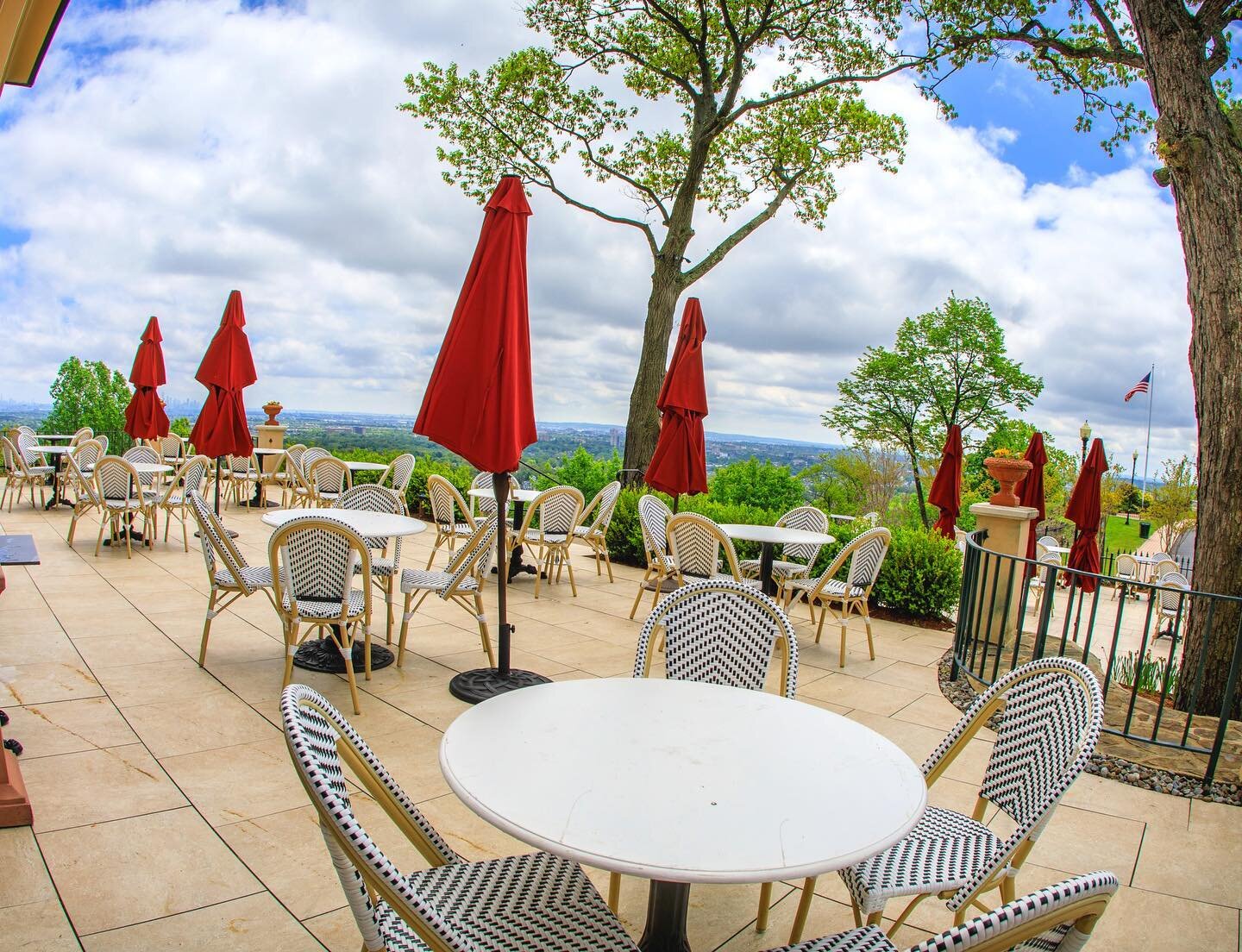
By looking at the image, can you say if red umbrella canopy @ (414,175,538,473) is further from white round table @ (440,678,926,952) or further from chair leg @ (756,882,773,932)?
chair leg @ (756,882,773,932)

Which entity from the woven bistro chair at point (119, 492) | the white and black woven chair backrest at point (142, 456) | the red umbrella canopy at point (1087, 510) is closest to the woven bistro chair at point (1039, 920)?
the woven bistro chair at point (119, 492)

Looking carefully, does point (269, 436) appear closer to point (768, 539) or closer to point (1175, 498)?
point (768, 539)

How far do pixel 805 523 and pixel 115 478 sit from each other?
623 centimetres

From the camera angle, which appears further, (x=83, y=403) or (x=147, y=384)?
(x=83, y=403)

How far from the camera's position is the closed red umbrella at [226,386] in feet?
24.3

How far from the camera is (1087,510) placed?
1001 cm

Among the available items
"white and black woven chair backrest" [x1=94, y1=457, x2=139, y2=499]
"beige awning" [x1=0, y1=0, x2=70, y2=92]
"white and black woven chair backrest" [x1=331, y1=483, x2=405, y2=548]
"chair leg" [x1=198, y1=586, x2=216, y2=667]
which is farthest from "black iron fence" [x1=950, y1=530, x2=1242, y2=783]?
"white and black woven chair backrest" [x1=94, y1=457, x2=139, y2=499]

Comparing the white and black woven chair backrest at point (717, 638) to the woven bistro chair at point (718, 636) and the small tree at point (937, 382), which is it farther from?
the small tree at point (937, 382)

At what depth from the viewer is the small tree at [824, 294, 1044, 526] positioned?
27.0m

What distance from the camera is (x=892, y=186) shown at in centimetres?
1220

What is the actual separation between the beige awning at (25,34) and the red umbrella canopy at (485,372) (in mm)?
2057

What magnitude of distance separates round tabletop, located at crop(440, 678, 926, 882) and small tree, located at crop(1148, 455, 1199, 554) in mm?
25480

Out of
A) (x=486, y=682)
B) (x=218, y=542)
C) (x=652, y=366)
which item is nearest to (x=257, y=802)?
(x=486, y=682)

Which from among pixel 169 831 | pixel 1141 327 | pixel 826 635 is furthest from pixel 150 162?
pixel 1141 327
